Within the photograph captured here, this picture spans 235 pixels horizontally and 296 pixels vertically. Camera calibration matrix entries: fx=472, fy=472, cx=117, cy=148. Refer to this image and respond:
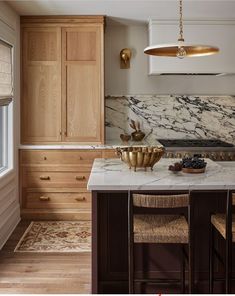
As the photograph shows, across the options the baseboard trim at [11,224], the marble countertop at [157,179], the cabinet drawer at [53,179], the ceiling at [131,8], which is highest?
the ceiling at [131,8]

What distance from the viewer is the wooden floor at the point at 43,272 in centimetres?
352

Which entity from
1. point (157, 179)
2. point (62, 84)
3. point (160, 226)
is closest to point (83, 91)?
point (62, 84)

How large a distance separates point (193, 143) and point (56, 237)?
6.35 ft

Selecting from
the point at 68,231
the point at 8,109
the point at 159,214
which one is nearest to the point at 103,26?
the point at 8,109

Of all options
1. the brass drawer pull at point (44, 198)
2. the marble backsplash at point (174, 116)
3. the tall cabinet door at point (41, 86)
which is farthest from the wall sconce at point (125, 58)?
→ the brass drawer pull at point (44, 198)

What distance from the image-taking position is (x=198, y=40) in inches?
219

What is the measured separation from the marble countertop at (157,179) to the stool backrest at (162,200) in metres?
0.16

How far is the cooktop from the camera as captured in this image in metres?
5.38

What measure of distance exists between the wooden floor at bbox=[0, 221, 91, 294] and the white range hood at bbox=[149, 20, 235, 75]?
8.18 ft

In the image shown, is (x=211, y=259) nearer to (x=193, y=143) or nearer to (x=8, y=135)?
(x=193, y=143)

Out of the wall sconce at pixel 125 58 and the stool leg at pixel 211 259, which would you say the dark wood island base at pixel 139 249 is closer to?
the stool leg at pixel 211 259

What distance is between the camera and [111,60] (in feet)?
19.8

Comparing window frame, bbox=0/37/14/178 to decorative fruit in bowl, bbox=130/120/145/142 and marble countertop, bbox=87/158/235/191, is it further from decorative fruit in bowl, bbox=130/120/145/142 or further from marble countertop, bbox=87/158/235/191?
marble countertop, bbox=87/158/235/191

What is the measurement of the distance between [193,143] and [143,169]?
6.77ft
